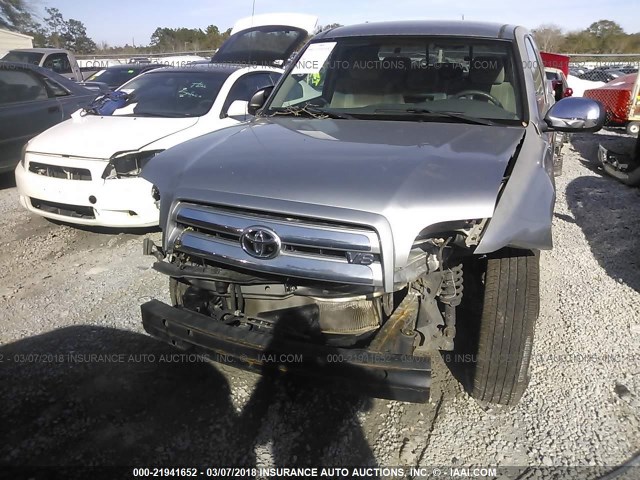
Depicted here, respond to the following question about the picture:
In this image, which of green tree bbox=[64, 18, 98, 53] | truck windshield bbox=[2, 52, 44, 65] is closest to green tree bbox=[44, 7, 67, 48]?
green tree bbox=[64, 18, 98, 53]

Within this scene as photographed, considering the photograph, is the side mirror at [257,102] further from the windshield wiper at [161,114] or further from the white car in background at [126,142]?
the windshield wiper at [161,114]

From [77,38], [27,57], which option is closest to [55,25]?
[77,38]

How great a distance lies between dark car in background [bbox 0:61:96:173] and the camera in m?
6.89

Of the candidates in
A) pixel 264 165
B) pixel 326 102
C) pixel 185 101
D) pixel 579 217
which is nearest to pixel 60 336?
pixel 264 165

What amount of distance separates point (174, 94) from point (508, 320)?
4.75m

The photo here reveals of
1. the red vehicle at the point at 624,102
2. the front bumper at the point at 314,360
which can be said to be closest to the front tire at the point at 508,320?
the front bumper at the point at 314,360

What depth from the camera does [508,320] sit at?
2555mm

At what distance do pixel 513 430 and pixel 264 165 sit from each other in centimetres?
183

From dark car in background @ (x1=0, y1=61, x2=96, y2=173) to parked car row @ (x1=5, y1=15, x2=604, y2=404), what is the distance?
16.1 feet

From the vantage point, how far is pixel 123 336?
349cm

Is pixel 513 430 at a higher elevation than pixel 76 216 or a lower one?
lower

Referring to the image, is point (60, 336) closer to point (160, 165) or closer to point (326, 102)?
point (160, 165)

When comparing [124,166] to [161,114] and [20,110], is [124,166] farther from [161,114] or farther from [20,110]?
[20,110]

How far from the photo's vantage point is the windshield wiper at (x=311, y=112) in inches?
131
